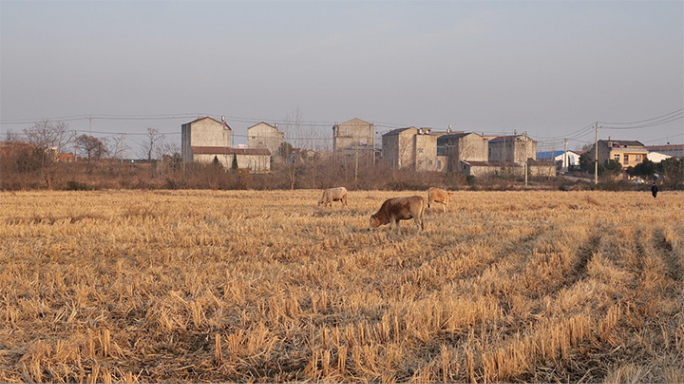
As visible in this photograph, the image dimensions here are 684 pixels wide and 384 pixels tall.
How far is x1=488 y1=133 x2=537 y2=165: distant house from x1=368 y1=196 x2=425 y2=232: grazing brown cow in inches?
2648

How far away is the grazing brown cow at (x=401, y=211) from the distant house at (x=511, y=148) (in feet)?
221

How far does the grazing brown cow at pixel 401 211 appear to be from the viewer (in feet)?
47.9

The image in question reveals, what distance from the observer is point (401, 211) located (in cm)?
1473

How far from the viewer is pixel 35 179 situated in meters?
37.4

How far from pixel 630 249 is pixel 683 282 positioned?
304cm

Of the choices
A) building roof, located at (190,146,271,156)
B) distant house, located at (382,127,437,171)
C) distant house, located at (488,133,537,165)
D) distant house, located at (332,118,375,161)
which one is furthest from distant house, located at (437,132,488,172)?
building roof, located at (190,146,271,156)

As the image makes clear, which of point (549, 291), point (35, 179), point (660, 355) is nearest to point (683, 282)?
point (549, 291)

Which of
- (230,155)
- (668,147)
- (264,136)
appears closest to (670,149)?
(668,147)

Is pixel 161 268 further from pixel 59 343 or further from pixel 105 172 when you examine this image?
pixel 105 172

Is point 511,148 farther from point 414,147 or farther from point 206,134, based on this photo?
point 206,134

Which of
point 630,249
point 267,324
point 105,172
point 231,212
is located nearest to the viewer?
point 267,324

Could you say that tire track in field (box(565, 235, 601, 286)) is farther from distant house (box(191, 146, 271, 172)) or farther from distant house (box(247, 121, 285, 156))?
distant house (box(247, 121, 285, 156))

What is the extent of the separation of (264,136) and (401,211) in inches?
2587

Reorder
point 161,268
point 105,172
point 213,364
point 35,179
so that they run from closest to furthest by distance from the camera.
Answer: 1. point 213,364
2. point 161,268
3. point 35,179
4. point 105,172
